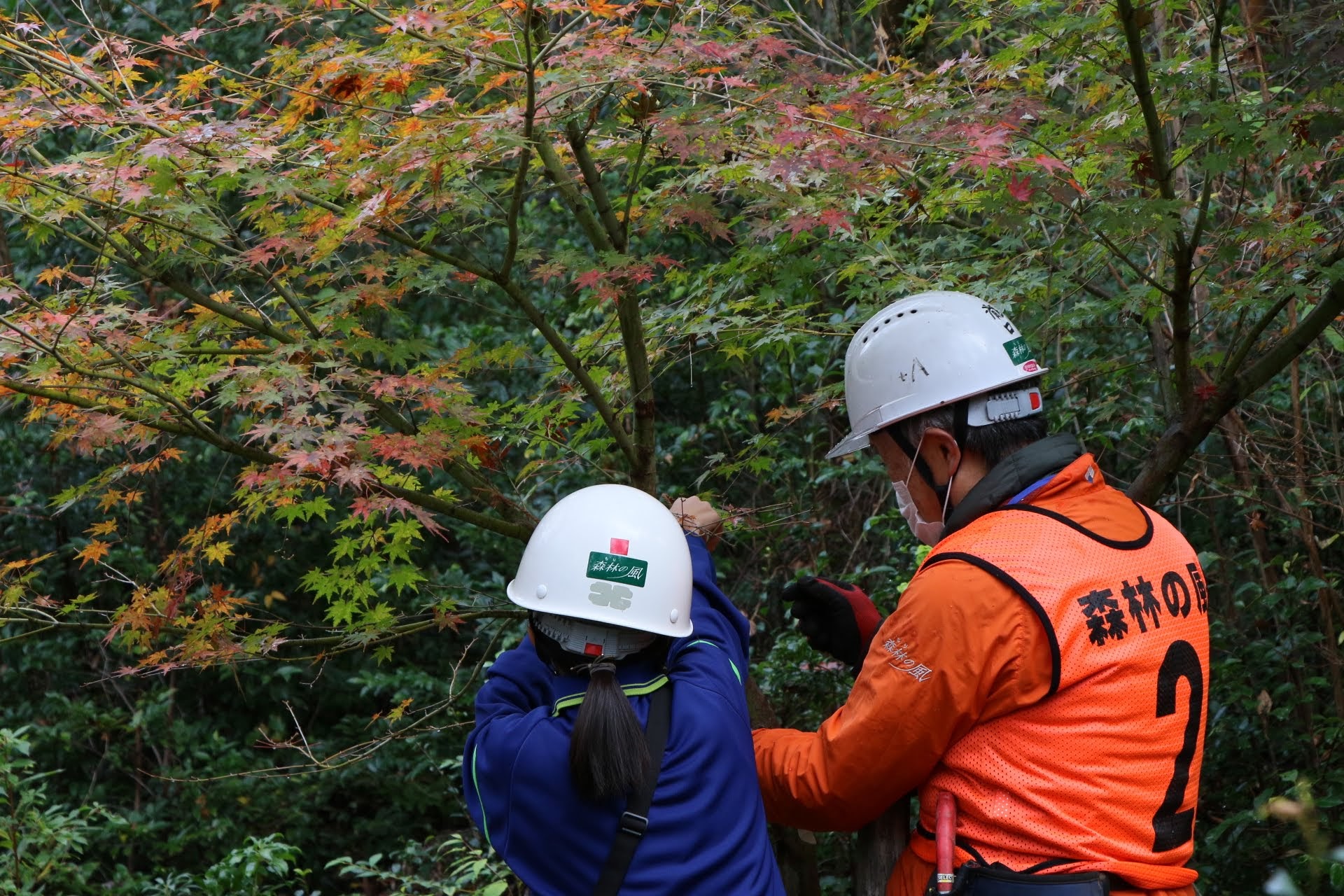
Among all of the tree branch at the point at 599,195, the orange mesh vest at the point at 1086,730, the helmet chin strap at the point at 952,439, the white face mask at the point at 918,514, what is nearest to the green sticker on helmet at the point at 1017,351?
the helmet chin strap at the point at 952,439

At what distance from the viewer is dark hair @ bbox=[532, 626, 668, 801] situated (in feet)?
5.90

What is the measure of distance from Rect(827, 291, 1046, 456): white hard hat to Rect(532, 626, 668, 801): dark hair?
2.46 feet

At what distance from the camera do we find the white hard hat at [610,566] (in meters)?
2.01

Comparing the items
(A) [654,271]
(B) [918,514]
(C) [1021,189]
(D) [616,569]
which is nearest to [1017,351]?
(B) [918,514]

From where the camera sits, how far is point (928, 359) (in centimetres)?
213

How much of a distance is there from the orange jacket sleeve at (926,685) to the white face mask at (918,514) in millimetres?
295

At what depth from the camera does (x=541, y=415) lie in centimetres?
340

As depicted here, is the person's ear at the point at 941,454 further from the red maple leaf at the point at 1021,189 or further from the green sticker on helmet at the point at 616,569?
the red maple leaf at the point at 1021,189

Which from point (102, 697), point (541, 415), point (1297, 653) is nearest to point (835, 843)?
point (1297, 653)

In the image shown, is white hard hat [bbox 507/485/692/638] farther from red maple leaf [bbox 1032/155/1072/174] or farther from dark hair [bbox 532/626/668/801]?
red maple leaf [bbox 1032/155/1072/174]

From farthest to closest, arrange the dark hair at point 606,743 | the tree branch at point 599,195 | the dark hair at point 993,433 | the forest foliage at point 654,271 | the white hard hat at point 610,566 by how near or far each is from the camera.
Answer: the tree branch at point 599,195, the forest foliage at point 654,271, the dark hair at point 993,433, the white hard hat at point 610,566, the dark hair at point 606,743

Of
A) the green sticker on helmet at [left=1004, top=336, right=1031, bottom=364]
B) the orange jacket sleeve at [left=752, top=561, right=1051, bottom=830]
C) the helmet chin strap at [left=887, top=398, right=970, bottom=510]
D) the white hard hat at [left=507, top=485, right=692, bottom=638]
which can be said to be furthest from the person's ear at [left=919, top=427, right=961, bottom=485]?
the white hard hat at [left=507, top=485, right=692, bottom=638]

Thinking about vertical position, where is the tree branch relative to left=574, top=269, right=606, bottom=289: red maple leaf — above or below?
above

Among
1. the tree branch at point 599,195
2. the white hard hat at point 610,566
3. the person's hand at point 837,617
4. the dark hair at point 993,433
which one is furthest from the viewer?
the tree branch at point 599,195
